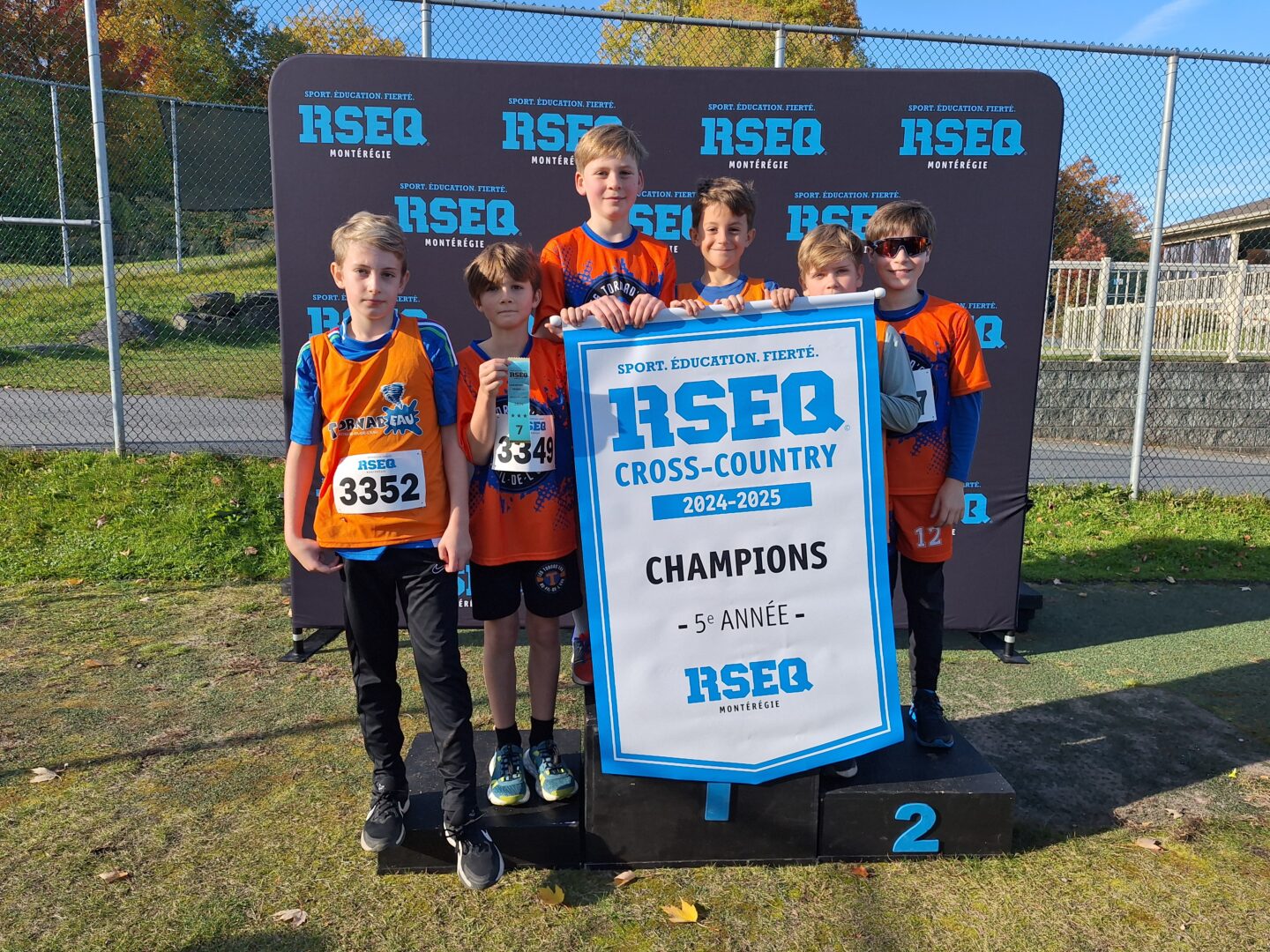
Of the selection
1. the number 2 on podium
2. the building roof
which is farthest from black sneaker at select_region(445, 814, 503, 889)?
the building roof

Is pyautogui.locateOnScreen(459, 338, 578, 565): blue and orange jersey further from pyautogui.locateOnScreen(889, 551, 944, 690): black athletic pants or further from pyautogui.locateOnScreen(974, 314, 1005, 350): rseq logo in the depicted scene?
pyautogui.locateOnScreen(974, 314, 1005, 350): rseq logo

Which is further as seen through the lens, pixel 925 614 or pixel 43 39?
pixel 43 39

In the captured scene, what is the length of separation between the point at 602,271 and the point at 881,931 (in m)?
2.10

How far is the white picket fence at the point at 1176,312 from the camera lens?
10.8m

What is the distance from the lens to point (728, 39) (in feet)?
44.6

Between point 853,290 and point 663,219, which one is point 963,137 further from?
point 853,290

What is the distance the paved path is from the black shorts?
4617mm

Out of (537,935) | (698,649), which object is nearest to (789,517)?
(698,649)

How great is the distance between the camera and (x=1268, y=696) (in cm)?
402

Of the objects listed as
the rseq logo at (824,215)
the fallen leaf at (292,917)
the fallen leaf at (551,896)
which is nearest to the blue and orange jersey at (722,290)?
the rseq logo at (824,215)

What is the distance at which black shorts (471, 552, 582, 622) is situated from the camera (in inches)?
107

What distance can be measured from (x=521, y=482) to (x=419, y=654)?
0.58 metres

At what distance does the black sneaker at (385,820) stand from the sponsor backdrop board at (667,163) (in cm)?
189

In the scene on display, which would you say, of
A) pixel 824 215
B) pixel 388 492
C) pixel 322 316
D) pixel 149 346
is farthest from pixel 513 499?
pixel 149 346
